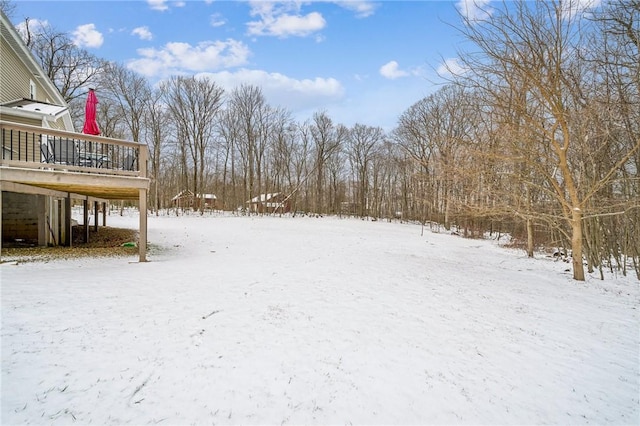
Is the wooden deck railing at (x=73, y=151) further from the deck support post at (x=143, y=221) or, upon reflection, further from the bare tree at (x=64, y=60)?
the bare tree at (x=64, y=60)

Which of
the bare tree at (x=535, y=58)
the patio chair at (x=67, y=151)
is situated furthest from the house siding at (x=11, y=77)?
the bare tree at (x=535, y=58)

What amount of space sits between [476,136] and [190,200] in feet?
95.5

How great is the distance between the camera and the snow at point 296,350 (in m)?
2.73

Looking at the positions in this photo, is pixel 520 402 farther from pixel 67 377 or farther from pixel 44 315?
pixel 44 315

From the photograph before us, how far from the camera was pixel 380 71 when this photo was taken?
12.6 meters

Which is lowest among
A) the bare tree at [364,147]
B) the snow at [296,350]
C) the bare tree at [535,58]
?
the snow at [296,350]

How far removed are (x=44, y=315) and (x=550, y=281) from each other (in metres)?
10.9

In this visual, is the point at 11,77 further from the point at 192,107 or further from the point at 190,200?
the point at 190,200

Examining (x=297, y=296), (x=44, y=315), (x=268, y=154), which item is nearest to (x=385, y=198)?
(x=268, y=154)

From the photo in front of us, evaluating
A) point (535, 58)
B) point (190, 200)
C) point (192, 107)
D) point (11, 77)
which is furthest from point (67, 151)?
point (190, 200)

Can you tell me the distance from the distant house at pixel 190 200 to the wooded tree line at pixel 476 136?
1.29 meters

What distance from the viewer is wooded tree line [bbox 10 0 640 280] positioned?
25.5 feet

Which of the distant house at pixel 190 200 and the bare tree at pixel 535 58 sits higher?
the bare tree at pixel 535 58

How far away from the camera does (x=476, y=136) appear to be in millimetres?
9258
